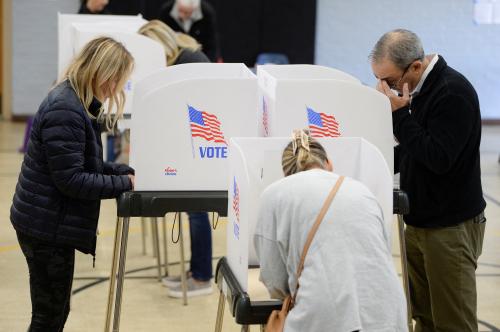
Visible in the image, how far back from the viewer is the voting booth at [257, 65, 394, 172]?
10.8ft

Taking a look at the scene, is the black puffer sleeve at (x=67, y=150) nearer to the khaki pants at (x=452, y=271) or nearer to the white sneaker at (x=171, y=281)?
the khaki pants at (x=452, y=271)

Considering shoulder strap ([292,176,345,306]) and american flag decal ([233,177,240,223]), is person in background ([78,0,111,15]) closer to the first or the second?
american flag decal ([233,177,240,223])

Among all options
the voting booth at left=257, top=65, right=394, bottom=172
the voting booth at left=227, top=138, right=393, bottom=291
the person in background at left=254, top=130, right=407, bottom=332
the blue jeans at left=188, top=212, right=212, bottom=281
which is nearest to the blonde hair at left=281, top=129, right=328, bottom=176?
the person in background at left=254, top=130, right=407, bottom=332

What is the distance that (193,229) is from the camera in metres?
4.72

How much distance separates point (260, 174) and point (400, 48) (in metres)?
0.71

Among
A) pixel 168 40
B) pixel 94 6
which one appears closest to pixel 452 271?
pixel 168 40

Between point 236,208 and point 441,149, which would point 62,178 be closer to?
point 236,208

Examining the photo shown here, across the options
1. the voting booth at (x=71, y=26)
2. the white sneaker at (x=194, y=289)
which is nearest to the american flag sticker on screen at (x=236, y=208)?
the white sneaker at (x=194, y=289)

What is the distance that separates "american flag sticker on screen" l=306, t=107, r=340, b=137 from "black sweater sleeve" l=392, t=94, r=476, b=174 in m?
0.27

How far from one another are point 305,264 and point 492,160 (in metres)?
7.32

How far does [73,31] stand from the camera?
5098 millimetres

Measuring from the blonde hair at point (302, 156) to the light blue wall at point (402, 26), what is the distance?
8.88m

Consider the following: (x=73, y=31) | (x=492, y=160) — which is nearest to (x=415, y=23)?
(x=492, y=160)

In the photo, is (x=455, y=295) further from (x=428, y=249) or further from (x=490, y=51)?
(x=490, y=51)
